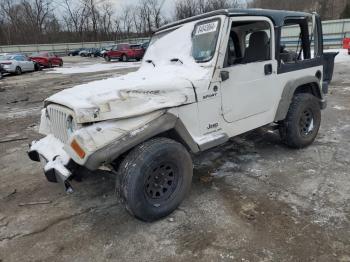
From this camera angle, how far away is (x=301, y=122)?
500 centimetres

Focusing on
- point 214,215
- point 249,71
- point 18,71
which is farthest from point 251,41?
point 18,71

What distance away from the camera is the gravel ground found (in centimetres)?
294

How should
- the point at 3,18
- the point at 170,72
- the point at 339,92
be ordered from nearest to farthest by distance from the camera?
1. the point at 170,72
2. the point at 339,92
3. the point at 3,18

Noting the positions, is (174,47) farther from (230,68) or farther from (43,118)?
(43,118)

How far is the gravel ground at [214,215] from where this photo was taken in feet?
9.64

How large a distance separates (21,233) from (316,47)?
193 inches

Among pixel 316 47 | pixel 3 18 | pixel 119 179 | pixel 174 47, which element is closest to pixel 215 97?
pixel 174 47

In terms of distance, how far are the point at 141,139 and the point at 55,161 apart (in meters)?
0.93

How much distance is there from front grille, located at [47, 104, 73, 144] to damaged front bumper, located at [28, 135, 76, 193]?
3.5 inches

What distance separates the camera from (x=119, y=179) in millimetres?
3092

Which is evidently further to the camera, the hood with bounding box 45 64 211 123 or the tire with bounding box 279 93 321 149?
the tire with bounding box 279 93 321 149

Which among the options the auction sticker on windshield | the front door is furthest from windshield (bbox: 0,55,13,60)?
the auction sticker on windshield

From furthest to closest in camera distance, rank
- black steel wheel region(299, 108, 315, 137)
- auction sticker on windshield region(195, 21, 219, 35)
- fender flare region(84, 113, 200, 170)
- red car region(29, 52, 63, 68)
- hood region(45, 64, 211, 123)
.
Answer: red car region(29, 52, 63, 68), black steel wheel region(299, 108, 315, 137), auction sticker on windshield region(195, 21, 219, 35), hood region(45, 64, 211, 123), fender flare region(84, 113, 200, 170)

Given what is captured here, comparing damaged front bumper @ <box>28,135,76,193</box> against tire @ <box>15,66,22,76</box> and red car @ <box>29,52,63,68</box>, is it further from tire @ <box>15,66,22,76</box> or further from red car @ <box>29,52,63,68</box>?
red car @ <box>29,52,63,68</box>
